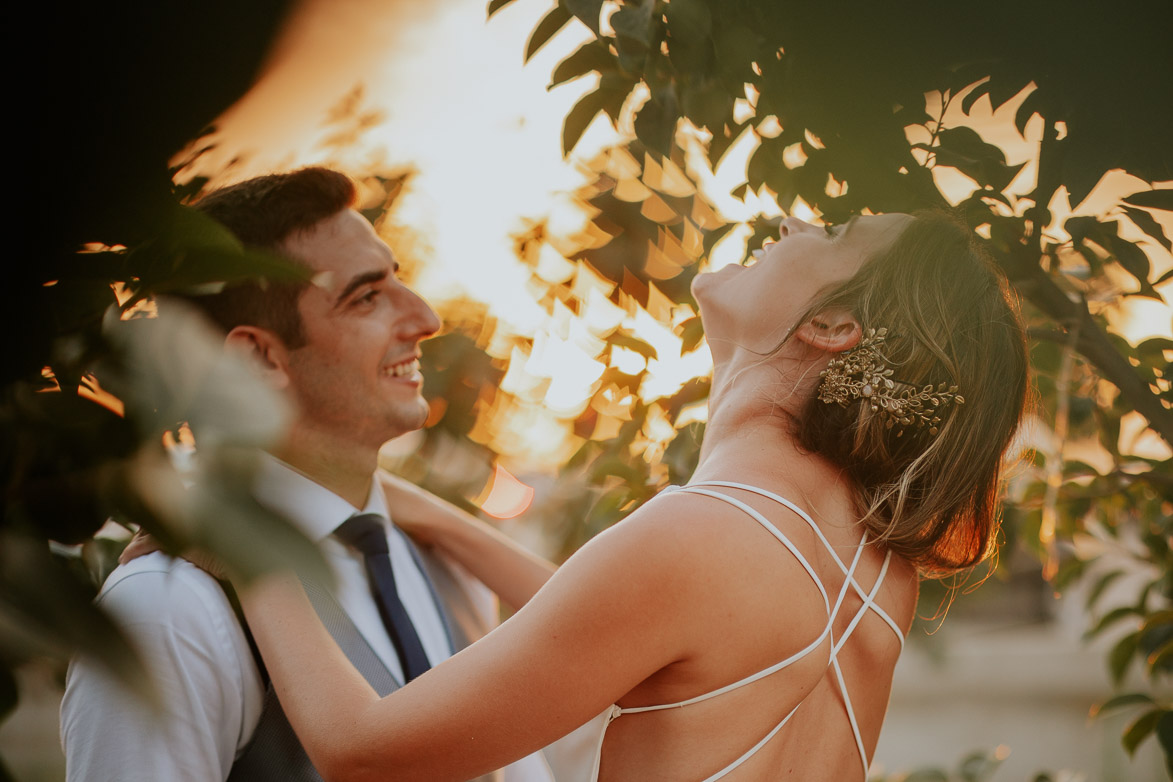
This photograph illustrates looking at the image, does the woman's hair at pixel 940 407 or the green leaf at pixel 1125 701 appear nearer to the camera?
the woman's hair at pixel 940 407

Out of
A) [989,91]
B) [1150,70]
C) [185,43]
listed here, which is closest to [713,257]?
[989,91]

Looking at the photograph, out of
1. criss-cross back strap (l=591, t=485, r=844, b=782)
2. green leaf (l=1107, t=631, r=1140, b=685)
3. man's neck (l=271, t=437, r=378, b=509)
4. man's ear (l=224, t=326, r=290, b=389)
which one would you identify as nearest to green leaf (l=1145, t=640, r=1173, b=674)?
green leaf (l=1107, t=631, r=1140, b=685)

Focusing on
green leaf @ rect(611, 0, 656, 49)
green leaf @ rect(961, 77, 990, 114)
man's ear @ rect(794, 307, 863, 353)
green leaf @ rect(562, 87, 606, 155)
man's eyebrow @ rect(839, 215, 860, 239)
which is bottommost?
man's ear @ rect(794, 307, 863, 353)

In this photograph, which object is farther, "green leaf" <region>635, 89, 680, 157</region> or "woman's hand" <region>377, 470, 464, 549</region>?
"woman's hand" <region>377, 470, 464, 549</region>

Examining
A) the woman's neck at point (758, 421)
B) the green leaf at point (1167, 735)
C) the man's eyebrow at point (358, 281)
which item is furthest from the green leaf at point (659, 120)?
the green leaf at point (1167, 735)

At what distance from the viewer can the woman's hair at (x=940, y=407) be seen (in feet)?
5.16

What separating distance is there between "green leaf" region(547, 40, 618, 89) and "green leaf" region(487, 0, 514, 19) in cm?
18

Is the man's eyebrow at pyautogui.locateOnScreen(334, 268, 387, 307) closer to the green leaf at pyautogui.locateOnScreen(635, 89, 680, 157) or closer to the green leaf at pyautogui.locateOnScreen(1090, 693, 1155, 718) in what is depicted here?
the green leaf at pyautogui.locateOnScreen(635, 89, 680, 157)

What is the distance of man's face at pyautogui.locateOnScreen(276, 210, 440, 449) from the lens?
2193 mm

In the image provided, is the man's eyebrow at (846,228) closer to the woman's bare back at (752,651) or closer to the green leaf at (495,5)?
the woman's bare back at (752,651)

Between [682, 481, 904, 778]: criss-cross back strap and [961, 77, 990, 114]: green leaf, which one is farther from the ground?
[961, 77, 990, 114]: green leaf

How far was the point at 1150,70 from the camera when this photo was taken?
78cm

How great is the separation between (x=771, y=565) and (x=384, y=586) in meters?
0.87

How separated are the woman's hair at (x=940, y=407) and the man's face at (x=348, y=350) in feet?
3.49
